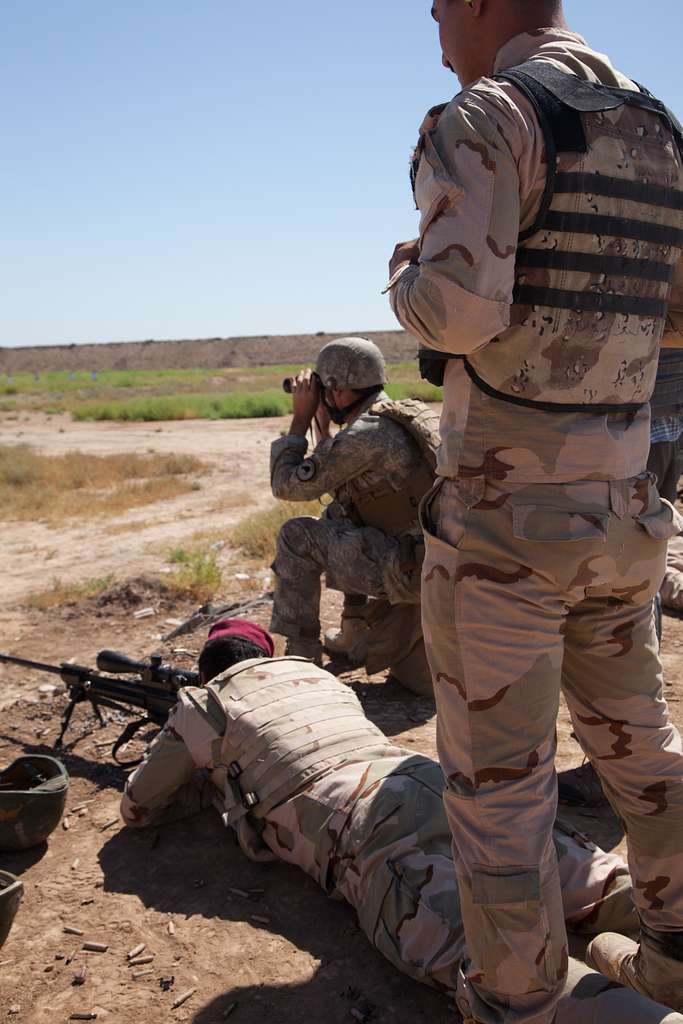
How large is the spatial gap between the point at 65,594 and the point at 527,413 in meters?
5.85

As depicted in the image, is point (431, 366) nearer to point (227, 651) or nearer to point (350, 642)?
point (227, 651)

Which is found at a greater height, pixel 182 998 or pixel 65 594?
pixel 182 998

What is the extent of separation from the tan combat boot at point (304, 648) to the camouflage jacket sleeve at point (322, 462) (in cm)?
73

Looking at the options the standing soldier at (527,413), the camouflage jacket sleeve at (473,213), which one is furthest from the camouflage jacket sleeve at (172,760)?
the camouflage jacket sleeve at (473,213)

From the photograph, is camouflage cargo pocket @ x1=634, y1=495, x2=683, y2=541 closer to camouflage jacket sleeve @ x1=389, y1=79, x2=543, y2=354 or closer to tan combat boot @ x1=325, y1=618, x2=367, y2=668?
camouflage jacket sleeve @ x1=389, y1=79, x2=543, y2=354

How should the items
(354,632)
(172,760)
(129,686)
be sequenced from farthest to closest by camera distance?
(354,632) < (129,686) < (172,760)

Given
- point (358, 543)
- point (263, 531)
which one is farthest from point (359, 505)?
point (263, 531)

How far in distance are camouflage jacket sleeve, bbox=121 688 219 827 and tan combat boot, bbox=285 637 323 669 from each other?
1334 millimetres

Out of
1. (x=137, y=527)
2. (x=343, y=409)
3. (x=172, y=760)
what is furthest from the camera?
(x=137, y=527)

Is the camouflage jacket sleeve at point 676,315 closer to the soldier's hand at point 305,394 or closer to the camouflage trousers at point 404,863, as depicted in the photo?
the camouflage trousers at point 404,863

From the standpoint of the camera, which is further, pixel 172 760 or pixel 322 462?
pixel 322 462

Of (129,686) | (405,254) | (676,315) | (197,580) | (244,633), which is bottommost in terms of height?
(197,580)

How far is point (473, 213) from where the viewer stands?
161 centimetres

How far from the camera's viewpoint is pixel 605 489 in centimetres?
176
